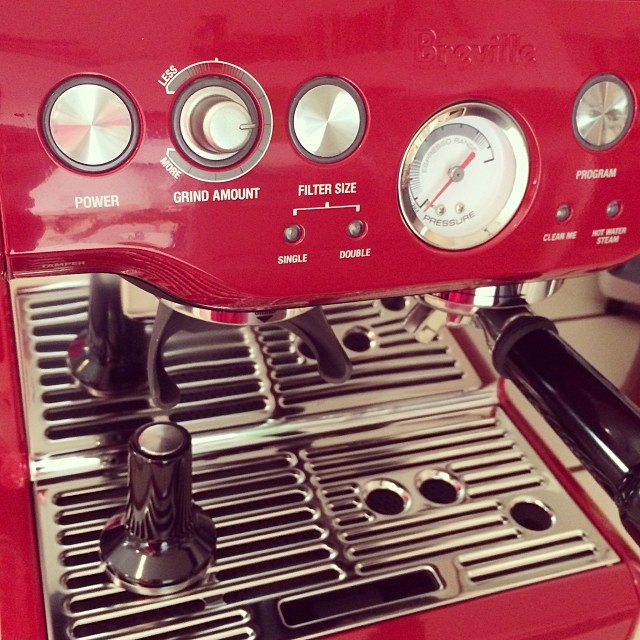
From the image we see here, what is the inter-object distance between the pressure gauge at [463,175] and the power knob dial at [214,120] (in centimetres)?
7

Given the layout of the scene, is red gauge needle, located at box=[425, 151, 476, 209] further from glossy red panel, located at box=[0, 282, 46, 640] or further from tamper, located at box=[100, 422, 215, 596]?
glossy red panel, located at box=[0, 282, 46, 640]

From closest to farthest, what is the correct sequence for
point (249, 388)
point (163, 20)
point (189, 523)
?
point (163, 20) < point (189, 523) < point (249, 388)

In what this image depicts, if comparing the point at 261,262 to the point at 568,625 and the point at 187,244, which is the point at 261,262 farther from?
the point at 568,625

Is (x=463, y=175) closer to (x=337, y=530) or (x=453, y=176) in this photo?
(x=453, y=176)

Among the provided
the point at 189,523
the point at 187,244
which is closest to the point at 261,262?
the point at 187,244

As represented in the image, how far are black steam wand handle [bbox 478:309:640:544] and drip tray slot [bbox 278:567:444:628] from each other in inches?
4.4

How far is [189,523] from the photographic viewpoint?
412 mm

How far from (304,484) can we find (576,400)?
0.17 metres

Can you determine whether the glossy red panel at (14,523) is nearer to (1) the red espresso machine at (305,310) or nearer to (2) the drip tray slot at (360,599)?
(1) the red espresso machine at (305,310)

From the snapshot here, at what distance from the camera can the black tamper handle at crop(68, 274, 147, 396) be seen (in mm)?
499

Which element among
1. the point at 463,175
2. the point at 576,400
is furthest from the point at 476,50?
the point at 576,400

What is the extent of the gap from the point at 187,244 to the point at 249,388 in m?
0.22

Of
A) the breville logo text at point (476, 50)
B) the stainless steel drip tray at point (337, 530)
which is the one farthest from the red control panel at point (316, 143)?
the stainless steel drip tray at point (337, 530)

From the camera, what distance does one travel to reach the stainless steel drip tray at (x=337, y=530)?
0.40 m
